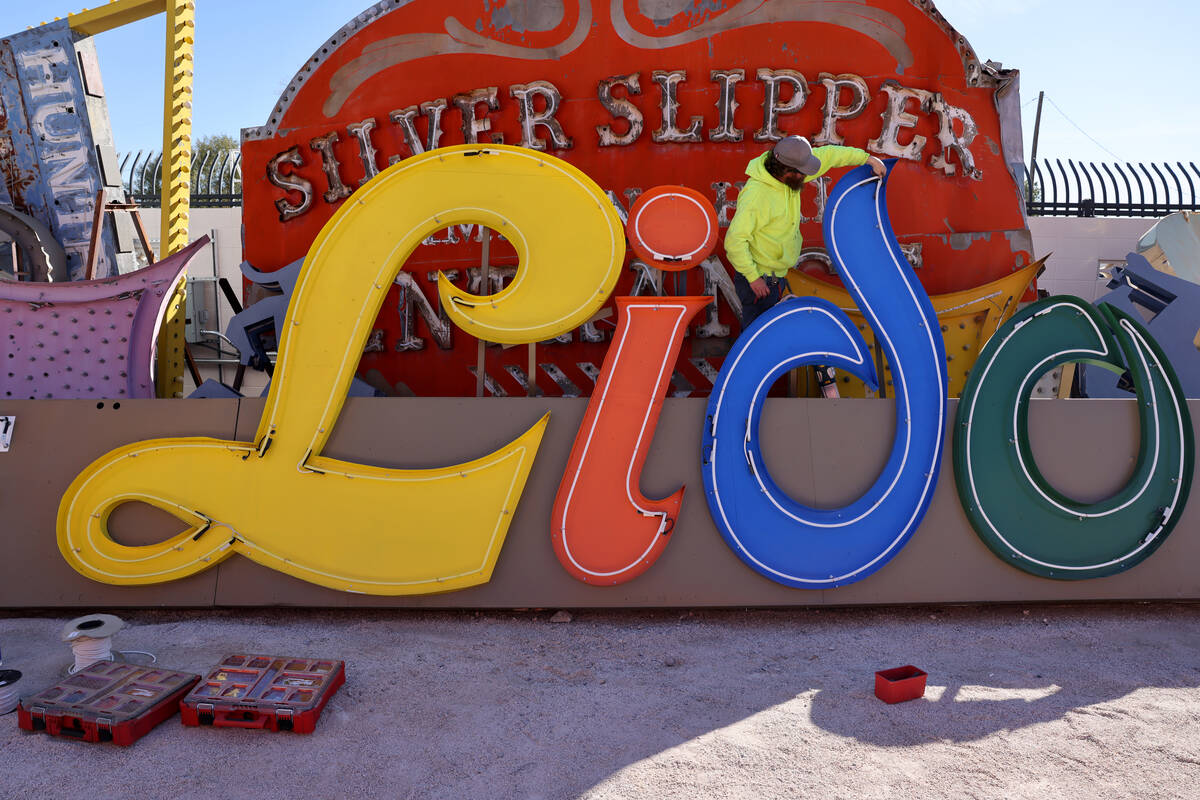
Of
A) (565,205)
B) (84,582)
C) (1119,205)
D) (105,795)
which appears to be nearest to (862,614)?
(565,205)

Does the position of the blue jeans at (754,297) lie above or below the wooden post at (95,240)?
below

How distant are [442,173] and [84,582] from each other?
10.4ft

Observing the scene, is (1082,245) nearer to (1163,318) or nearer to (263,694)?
(1163,318)

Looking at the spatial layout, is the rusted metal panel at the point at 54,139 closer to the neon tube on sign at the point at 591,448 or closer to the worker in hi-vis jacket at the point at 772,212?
the neon tube on sign at the point at 591,448

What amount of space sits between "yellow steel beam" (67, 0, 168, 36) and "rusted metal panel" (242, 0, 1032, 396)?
1.75 metres

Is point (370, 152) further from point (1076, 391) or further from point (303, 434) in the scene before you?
point (1076, 391)

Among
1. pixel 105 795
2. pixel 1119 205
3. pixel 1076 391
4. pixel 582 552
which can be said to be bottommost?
pixel 105 795

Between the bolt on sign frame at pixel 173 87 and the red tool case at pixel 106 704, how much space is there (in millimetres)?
3694

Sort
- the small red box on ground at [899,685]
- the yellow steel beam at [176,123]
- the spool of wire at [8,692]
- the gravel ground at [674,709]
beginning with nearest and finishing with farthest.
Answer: the gravel ground at [674,709] → the spool of wire at [8,692] → the small red box on ground at [899,685] → the yellow steel beam at [176,123]

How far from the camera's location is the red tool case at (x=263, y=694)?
3492 millimetres

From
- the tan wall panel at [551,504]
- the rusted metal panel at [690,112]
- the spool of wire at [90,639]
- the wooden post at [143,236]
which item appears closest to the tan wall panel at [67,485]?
the tan wall panel at [551,504]

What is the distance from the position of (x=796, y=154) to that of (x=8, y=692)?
4.79 metres

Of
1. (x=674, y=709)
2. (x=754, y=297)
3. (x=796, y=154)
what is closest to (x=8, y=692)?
(x=674, y=709)

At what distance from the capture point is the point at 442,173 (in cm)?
504
